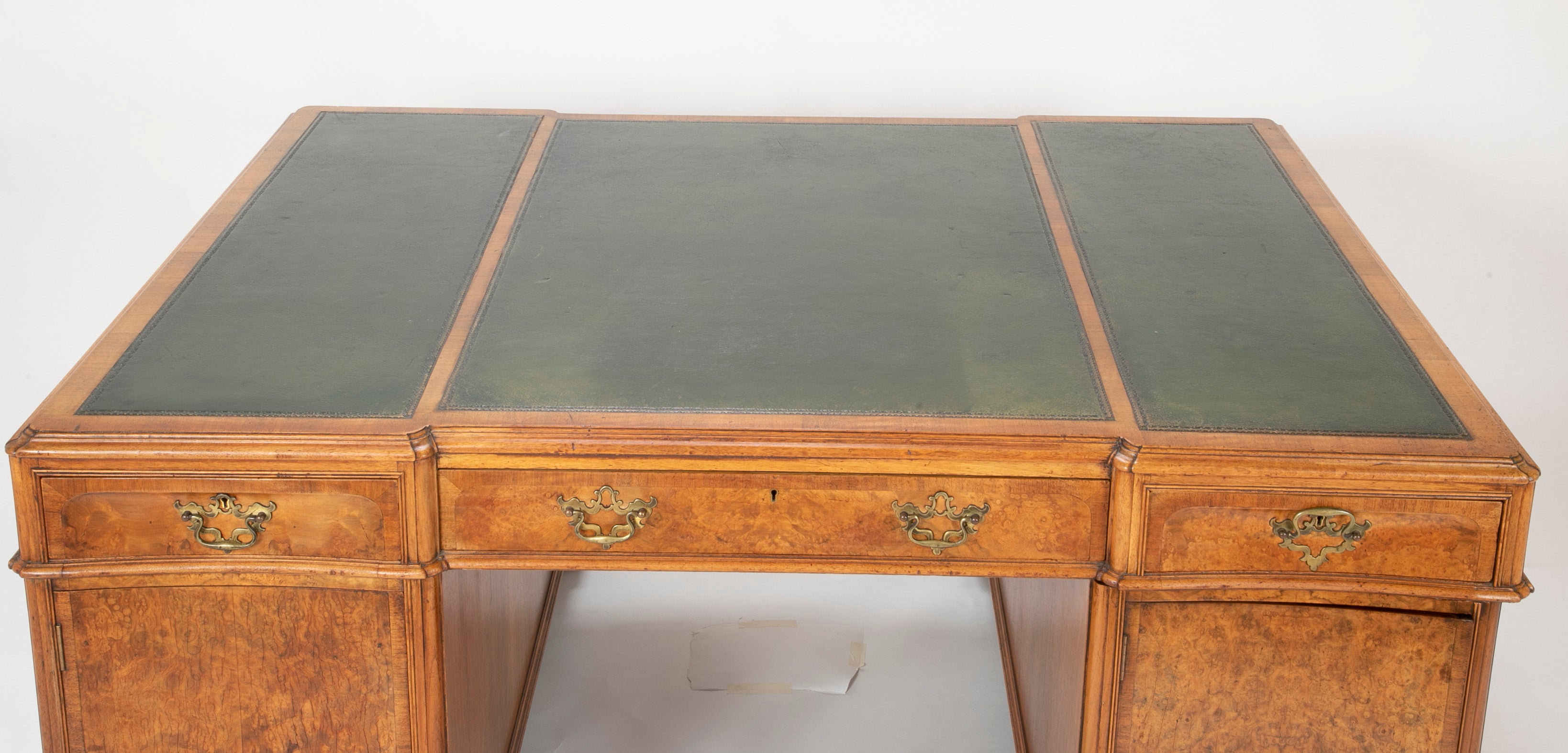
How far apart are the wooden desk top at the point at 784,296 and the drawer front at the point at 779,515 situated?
79mm

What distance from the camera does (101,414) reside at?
185 centimetres

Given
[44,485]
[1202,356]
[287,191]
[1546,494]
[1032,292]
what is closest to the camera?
[44,485]

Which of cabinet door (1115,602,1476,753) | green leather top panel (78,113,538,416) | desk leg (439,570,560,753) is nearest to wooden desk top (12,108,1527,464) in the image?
green leather top panel (78,113,538,416)

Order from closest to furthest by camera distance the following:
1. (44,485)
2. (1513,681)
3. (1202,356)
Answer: (44,485) < (1202,356) < (1513,681)

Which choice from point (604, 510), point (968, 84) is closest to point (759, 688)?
point (604, 510)

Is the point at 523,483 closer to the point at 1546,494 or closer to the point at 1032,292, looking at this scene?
the point at 1032,292

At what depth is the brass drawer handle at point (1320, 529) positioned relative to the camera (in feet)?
5.97

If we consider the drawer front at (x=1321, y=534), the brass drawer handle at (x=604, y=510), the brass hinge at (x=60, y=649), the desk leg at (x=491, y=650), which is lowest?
the brass hinge at (x=60, y=649)

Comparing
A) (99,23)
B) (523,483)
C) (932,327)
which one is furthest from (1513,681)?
(99,23)

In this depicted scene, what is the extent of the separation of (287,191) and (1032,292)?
4.07 feet

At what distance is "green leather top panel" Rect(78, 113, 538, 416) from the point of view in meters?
1.91

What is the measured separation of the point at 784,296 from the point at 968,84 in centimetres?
136

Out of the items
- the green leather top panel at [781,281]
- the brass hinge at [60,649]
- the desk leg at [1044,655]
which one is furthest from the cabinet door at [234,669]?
the desk leg at [1044,655]

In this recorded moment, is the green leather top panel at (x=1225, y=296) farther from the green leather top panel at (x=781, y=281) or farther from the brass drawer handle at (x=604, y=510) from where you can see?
the brass drawer handle at (x=604, y=510)
